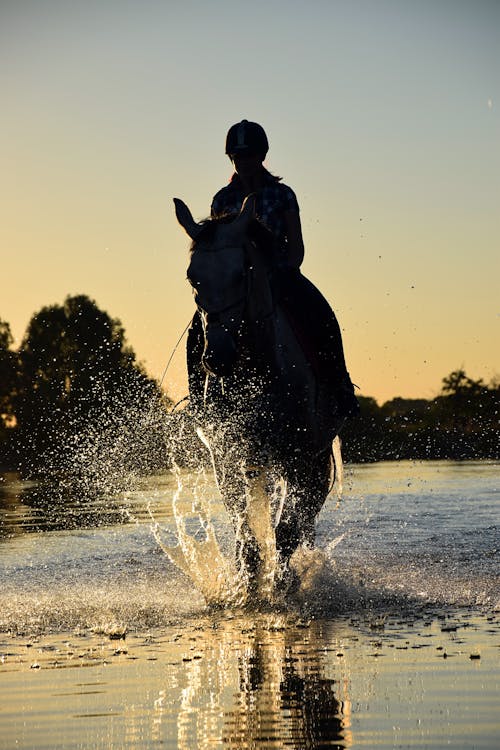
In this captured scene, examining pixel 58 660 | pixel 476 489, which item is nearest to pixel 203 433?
pixel 58 660

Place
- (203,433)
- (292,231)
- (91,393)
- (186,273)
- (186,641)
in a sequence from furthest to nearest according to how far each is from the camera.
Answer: (91,393) → (292,231) → (203,433) → (186,273) → (186,641)

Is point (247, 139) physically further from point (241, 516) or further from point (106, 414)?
point (106, 414)

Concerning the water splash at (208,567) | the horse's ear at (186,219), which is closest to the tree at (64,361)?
the water splash at (208,567)

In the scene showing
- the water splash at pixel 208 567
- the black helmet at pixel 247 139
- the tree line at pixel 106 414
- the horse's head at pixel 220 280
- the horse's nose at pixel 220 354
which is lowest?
the water splash at pixel 208 567

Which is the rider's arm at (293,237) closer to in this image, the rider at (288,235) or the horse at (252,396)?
the rider at (288,235)

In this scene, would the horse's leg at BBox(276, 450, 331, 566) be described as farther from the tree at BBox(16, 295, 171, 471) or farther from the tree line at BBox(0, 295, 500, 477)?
the tree at BBox(16, 295, 171, 471)

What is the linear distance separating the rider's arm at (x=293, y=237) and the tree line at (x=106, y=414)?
1.36m

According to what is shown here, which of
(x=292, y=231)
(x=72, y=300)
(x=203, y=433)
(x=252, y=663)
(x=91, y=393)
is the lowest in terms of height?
(x=252, y=663)

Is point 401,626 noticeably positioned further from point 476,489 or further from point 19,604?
point 476,489

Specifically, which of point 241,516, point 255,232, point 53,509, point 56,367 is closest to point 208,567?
point 241,516

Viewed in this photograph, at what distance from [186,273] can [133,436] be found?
22176mm

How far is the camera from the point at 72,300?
86.9m

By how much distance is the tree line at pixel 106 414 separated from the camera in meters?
30.2

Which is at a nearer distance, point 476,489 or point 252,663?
point 252,663
